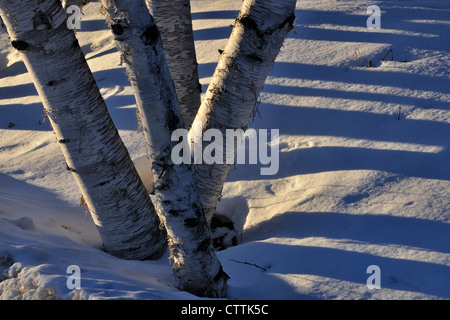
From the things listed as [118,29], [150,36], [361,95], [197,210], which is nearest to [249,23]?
[150,36]

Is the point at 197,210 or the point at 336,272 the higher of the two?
the point at 197,210

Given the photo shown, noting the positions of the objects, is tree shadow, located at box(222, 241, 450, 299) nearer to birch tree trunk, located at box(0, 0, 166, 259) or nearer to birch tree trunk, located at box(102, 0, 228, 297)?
birch tree trunk, located at box(102, 0, 228, 297)

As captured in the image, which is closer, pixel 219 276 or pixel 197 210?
pixel 197 210

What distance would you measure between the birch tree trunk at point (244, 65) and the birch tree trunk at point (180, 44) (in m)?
0.82

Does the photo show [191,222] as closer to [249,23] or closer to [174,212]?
[174,212]

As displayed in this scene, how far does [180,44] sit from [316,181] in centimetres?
160

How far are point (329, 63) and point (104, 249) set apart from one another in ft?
10.2

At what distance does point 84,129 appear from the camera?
9.20 ft

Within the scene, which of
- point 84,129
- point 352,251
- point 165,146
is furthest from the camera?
point 352,251

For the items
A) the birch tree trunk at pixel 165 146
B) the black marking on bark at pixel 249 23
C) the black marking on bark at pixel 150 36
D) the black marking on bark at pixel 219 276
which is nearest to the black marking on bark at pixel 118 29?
the birch tree trunk at pixel 165 146

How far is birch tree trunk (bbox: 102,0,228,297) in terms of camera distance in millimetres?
2320
